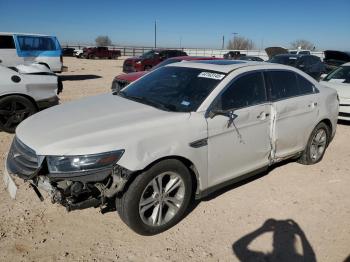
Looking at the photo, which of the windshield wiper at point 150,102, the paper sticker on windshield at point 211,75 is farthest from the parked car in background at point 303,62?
the windshield wiper at point 150,102

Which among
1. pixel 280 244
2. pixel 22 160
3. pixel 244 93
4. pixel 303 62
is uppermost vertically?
pixel 303 62

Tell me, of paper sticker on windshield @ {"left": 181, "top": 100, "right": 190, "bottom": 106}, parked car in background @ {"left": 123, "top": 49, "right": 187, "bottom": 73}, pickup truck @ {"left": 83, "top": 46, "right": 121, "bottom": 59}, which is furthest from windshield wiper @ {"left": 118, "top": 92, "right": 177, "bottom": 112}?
pickup truck @ {"left": 83, "top": 46, "right": 121, "bottom": 59}

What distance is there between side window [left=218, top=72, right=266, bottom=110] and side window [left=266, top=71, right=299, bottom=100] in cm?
19

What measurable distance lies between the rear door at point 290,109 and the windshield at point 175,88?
3.01 ft

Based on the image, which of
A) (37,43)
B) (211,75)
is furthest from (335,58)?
(211,75)

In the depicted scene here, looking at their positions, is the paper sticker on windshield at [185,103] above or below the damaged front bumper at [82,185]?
above

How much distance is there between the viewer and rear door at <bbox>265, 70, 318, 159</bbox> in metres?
4.35

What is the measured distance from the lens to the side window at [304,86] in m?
4.88

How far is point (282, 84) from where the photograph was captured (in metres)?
4.54

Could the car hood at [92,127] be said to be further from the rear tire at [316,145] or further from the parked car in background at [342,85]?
the parked car in background at [342,85]

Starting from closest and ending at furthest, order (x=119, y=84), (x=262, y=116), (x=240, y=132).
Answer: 1. (x=240, y=132)
2. (x=262, y=116)
3. (x=119, y=84)

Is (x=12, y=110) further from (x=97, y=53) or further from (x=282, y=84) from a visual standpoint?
(x=97, y=53)

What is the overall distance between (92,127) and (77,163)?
1.46 feet

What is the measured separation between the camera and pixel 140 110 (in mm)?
3648
